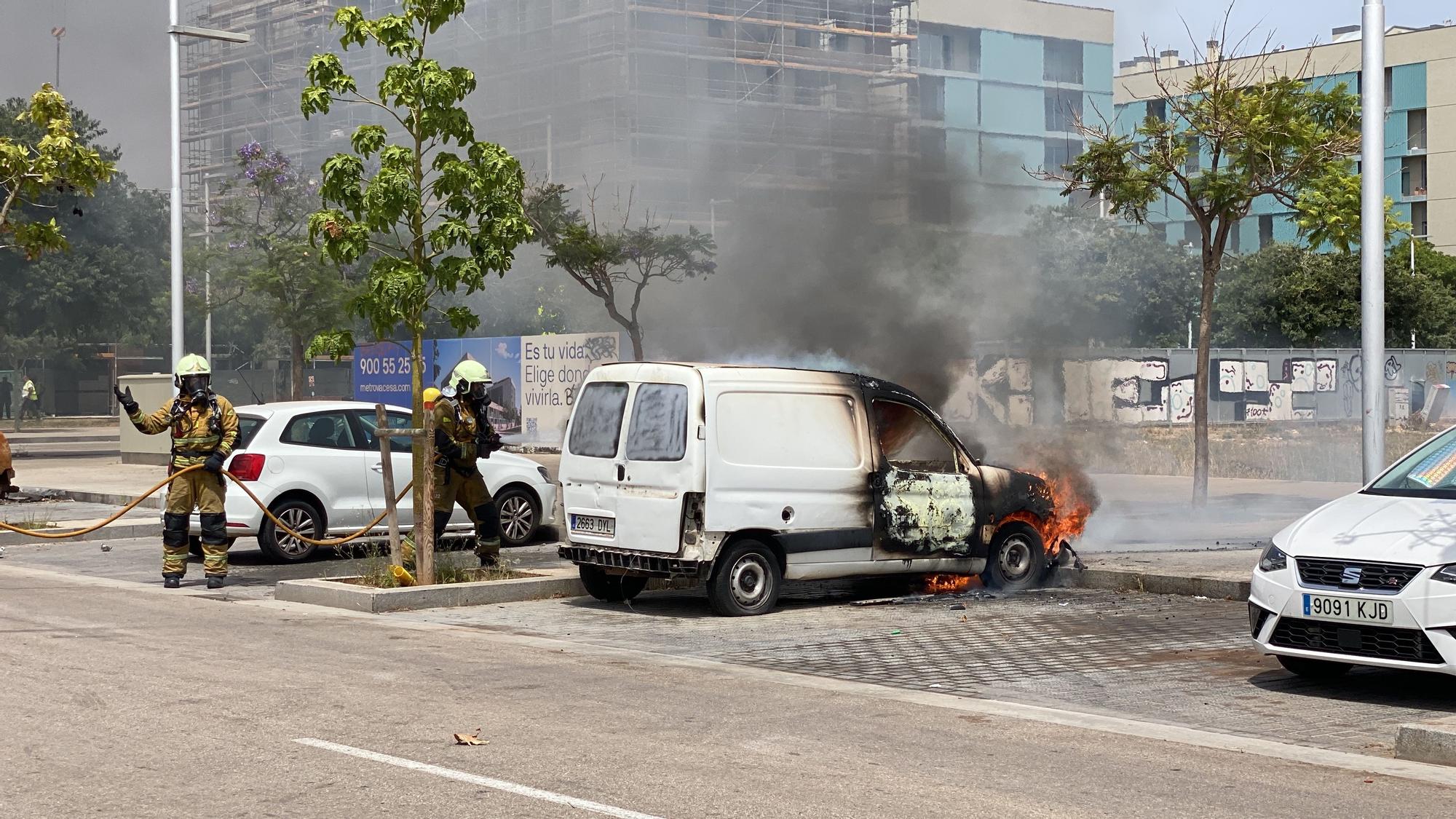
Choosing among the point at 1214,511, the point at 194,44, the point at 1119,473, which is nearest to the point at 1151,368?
the point at 1119,473

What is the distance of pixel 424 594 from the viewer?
11.7m

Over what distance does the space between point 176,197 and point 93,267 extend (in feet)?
86.7

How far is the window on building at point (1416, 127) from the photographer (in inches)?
2901

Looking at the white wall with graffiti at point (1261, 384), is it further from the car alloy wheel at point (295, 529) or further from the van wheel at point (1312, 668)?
the van wheel at point (1312, 668)

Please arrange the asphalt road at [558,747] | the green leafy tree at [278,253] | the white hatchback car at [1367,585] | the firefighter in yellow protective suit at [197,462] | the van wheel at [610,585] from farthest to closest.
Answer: the green leafy tree at [278,253] → the firefighter in yellow protective suit at [197,462] → the van wheel at [610,585] → the white hatchback car at [1367,585] → the asphalt road at [558,747]

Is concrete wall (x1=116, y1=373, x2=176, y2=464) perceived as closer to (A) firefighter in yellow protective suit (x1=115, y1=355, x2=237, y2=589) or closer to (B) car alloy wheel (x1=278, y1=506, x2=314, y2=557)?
(B) car alloy wheel (x1=278, y1=506, x2=314, y2=557)

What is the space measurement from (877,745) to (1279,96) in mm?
11744

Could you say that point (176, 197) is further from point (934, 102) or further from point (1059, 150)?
point (1059, 150)

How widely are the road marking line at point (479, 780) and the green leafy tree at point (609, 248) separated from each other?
860 inches

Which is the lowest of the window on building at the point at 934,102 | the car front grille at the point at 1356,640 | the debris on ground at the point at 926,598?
the debris on ground at the point at 926,598

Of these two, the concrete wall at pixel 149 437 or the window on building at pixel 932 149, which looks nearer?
the window on building at pixel 932 149

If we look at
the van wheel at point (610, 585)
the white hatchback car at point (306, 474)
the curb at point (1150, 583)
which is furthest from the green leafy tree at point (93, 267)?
the curb at point (1150, 583)

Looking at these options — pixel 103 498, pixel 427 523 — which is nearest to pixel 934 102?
pixel 103 498

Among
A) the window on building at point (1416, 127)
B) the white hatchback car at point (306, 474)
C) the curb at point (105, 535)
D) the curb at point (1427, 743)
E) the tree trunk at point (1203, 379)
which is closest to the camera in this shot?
the curb at point (1427, 743)
